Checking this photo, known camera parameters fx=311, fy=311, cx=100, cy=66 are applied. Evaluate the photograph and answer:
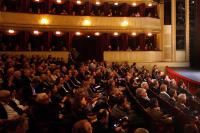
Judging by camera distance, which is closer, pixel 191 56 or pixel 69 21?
pixel 69 21

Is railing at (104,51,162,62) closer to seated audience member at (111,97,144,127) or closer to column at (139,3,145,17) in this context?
column at (139,3,145,17)

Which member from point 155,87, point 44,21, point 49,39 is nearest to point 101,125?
point 155,87

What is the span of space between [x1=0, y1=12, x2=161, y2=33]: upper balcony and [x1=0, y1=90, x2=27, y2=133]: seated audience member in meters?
11.7

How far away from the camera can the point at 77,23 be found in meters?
16.6

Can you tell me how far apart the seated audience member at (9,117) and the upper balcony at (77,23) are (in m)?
11.7

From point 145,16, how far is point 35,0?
6.33 meters

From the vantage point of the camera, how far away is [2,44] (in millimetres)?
14797

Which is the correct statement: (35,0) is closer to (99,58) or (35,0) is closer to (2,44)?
(2,44)

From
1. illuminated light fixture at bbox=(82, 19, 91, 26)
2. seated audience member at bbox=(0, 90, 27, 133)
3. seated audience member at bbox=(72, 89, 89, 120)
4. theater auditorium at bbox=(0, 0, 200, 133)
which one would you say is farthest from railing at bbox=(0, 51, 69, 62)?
seated audience member at bbox=(0, 90, 27, 133)

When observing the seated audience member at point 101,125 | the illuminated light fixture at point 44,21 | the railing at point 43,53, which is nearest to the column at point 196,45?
the railing at point 43,53

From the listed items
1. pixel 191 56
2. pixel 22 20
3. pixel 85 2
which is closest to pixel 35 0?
pixel 22 20

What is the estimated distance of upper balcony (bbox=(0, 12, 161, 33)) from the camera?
50.6 feet

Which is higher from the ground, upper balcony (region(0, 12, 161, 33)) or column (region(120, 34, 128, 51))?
upper balcony (region(0, 12, 161, 33))

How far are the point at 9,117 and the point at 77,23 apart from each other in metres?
13.0
